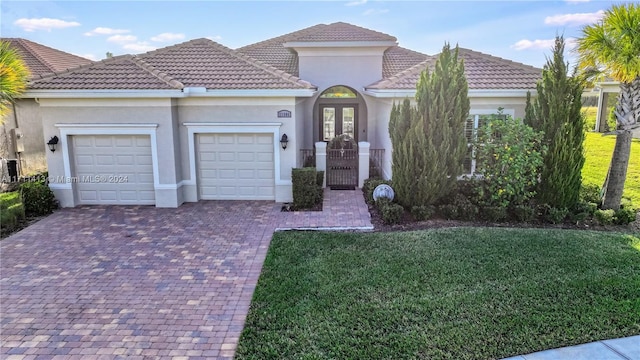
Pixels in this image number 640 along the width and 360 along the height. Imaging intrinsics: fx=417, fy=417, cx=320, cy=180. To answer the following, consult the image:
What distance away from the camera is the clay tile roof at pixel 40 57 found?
730 inches

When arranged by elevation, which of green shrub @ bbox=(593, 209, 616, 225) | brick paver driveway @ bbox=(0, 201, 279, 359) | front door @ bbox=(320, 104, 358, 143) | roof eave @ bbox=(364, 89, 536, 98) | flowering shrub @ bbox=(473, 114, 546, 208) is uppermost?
roof eave @ bbox=(364, 89, 536, 98)

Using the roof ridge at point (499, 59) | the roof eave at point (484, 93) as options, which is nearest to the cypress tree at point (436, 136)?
the roof eave at point (484, 93)

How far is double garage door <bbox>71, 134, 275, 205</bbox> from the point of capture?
13.2 meters

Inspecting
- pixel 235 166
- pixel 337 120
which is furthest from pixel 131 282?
pixel 337 120

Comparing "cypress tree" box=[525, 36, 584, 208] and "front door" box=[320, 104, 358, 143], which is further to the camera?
"front door" box=[320, 104, 358, 143]

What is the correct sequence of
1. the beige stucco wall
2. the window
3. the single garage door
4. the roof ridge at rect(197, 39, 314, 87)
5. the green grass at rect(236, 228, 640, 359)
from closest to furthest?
the green grass at rect(236, 228, 640, 359) < the window < the roof ridge at rect(197, 39, 314, 87) < the single garage door < the beige stucco wall

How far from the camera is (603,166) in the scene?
19.4 metres

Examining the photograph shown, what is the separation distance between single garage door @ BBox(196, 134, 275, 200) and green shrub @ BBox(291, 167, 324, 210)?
1.31 meters

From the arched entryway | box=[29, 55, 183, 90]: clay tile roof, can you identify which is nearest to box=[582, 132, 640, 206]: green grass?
the arched entryway

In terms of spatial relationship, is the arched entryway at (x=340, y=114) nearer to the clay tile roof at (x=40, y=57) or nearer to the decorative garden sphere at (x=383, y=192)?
the decorative garden sphere at (x=383, y=192)

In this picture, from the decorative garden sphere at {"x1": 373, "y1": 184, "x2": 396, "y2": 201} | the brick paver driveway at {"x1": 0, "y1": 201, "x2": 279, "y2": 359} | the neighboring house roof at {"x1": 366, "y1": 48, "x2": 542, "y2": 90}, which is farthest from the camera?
the neighboring house roof at {"x1": 366, "y1": 48, "x2": 542, "y2": 90}

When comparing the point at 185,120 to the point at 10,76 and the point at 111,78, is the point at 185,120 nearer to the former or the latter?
the point at 111,78

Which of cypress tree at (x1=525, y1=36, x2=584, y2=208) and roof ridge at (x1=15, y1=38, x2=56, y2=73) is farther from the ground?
roof ridge at (x1=15, y1=38, x2=56, y2=73)

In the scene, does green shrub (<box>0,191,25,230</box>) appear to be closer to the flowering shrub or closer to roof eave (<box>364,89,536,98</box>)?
roof eave (<box>364,89,536,98</box>)
